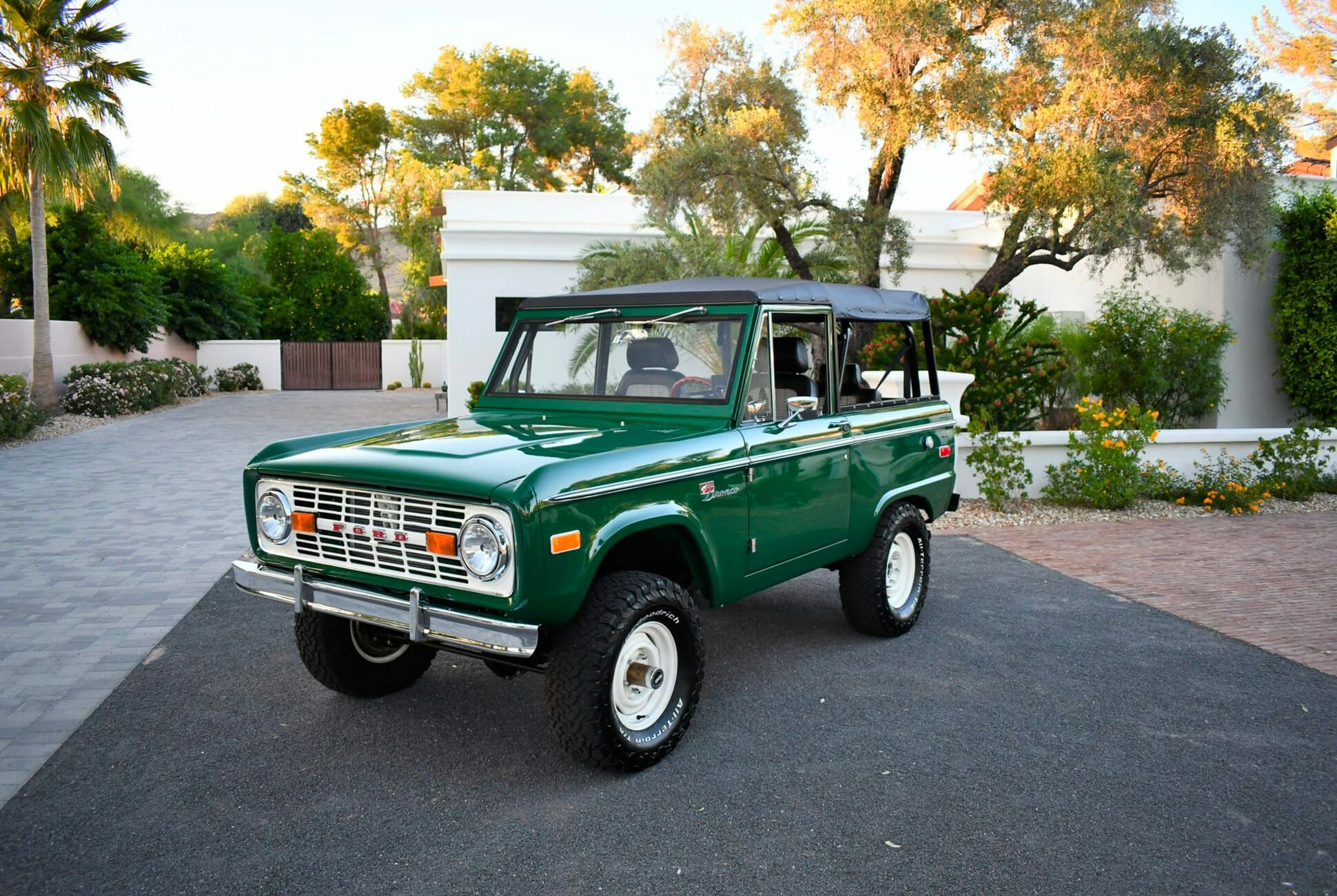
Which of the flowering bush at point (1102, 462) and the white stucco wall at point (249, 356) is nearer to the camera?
the flowering bush at point (1102, 462)

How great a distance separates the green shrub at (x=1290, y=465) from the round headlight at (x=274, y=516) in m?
10.2

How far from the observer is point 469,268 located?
16812mm

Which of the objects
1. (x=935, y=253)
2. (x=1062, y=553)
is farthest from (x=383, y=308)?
(x=1062, y=553)

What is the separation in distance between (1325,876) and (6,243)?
83.1ft

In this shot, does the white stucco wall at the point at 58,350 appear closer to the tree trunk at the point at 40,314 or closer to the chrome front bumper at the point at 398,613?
the tree trunk at the point at 40,314

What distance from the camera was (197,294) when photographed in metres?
28.1

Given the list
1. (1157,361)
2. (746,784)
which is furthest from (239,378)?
(746,784)

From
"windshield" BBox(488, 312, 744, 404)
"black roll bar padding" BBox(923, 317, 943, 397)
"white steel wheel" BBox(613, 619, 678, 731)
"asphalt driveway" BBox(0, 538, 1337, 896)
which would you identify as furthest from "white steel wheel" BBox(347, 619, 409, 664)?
"black roll bar padding" BBox(923, 317, 943, 397)

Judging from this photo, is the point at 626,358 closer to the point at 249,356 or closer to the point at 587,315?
the point at 587,315

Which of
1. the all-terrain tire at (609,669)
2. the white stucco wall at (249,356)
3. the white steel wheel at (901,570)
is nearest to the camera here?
the all-terrain tire at (609,669)

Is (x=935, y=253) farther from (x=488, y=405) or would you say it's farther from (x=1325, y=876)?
(x=1325, y=876)

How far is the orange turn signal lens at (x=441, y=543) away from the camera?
361cm

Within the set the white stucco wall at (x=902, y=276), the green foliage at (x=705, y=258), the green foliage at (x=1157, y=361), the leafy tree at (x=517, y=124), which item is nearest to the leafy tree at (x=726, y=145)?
the green foliage at (x=705, y=258)

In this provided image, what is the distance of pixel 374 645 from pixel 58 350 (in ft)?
61.5
